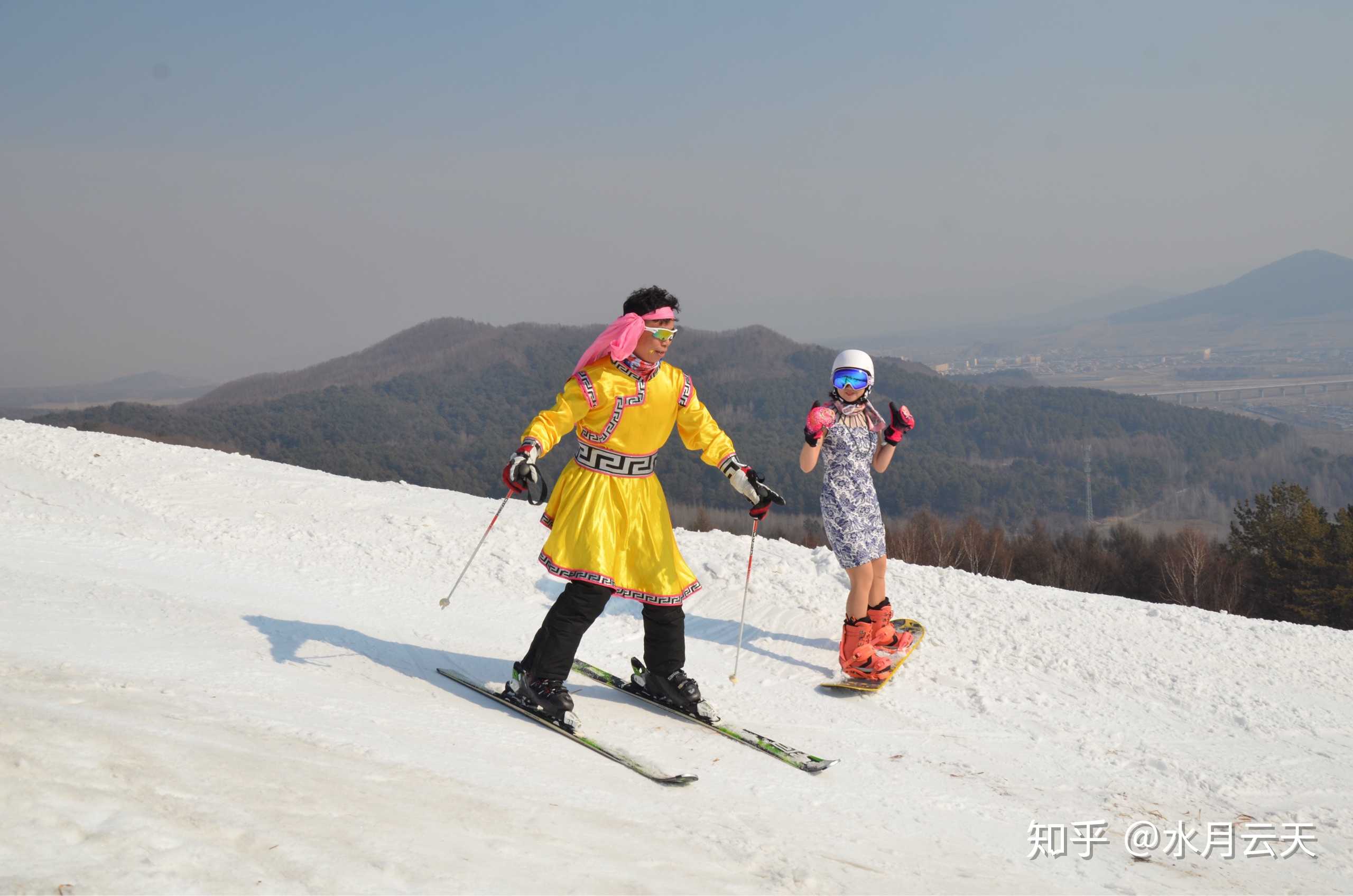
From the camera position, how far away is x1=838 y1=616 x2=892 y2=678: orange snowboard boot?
18.7 ft

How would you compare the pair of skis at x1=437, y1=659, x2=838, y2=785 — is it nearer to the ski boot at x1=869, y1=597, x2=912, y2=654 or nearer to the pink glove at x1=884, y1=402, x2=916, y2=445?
the ski boot at x1=869, y1=597, x2=912, y2=654

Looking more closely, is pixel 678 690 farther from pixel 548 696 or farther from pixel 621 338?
pixel 621 338

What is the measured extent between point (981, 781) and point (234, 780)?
340 centimetres

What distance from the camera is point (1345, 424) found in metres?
128

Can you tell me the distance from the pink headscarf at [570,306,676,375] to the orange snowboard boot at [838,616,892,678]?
2431 mm

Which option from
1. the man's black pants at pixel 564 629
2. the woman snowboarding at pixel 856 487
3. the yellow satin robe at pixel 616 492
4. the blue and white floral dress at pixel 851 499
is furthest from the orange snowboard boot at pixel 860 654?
the man's black pants at pixel 564 629

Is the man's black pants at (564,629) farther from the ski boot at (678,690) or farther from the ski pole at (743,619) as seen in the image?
the ski pole at (743,619)

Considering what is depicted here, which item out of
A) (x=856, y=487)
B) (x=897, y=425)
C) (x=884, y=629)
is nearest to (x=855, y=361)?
(x=897, y=425)

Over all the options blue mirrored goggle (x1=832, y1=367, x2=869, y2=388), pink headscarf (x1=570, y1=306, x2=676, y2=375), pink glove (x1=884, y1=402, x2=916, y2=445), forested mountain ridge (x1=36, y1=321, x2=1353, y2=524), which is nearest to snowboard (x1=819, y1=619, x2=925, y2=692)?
pink glove (x1=884, y1=402, x2=916, y2=445)

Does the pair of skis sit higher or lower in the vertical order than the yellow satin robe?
lower

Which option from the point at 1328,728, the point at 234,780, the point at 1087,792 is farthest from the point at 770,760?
the point at 1328,728

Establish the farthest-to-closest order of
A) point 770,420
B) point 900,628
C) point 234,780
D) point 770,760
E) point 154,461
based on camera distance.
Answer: point 770,420
point 154,461
point 900,628
point 770,760
point 234,780

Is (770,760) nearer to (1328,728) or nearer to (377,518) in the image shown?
(1328,728)

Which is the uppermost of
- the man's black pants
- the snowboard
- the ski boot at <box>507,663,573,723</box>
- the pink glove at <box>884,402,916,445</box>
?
the pink glove at <box>884,402,916,445</box>
